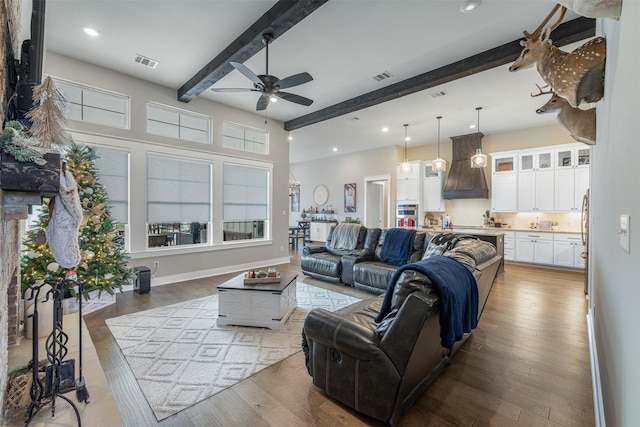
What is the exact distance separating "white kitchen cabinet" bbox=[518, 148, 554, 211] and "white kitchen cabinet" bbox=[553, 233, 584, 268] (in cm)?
71

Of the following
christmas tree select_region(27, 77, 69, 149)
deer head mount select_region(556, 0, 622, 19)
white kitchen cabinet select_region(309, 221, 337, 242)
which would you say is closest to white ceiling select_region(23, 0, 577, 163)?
christmas tree select_region(27, 77, 69, 149)

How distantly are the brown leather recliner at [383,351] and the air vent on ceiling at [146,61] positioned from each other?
13.9ft

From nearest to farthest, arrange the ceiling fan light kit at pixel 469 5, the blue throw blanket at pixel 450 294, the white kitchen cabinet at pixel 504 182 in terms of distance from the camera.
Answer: the blue throw blanket at pixel 450 294
the ceiling fan light kit at pixel 469 5
the white kitchen cabinet at pixel 504 182

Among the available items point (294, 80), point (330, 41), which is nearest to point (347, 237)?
point (294, 80)

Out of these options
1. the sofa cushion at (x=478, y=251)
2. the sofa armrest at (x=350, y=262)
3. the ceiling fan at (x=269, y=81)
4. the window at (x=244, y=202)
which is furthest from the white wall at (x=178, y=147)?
the sofa cushion at (x=478, y=251)

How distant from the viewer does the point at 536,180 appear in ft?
21.2

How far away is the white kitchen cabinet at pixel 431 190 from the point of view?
7855 millimetres

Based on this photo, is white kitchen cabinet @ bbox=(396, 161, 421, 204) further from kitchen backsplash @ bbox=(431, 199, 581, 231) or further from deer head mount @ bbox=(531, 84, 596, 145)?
deer head mount @ bbox=(531, 84, 596, 145)

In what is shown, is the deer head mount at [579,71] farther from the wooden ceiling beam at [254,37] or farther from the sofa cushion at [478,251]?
A: the wooden ceiling beam at [254,37]

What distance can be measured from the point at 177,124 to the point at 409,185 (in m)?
6.09

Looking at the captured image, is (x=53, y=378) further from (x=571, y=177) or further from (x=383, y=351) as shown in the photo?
(x=571, y=177)

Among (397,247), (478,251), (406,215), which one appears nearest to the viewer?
(478,251)

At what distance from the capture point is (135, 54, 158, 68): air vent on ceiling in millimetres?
3923

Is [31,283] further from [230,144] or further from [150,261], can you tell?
[230,144]
